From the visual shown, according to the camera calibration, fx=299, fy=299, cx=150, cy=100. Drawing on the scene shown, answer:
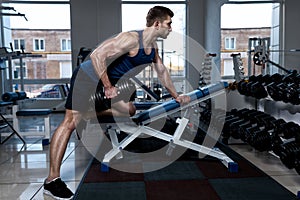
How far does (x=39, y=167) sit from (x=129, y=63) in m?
1.17

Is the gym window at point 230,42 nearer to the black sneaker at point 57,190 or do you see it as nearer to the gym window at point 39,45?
the gym window at point 39,45

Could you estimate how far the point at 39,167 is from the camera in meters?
2.45

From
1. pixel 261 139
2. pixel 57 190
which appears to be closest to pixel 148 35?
pixel 57 190

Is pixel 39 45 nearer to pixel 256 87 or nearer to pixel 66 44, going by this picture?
pixel 66 44

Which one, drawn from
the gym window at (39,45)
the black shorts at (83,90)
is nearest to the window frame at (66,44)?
the gym window at (39,45)

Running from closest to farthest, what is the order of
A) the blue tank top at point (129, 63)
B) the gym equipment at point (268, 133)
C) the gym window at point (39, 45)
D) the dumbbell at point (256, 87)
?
1. the gym equipment at point (268, 133)
2. the blue tank top at point (129, 63)
3. the dumbbell at point (256, 87)
4. the gym window at point (39, 45)

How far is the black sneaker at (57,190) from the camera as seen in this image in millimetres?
1752

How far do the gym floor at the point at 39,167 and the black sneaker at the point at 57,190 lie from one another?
0.06 meters

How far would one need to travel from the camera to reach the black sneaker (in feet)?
5.75

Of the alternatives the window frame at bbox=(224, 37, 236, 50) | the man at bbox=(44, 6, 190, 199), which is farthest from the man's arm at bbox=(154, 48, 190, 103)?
the window frame at bbox=(224, 37, 236, 50)

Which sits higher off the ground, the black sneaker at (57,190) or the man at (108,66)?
the man at (108,66)

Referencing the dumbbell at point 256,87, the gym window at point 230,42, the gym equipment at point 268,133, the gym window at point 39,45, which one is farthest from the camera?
the gym window at point 39,45

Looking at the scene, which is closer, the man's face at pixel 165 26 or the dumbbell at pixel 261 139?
the man's face at pixel 165 26

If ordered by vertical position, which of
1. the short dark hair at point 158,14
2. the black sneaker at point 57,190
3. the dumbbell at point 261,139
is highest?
the short dark hair at point 158,14
